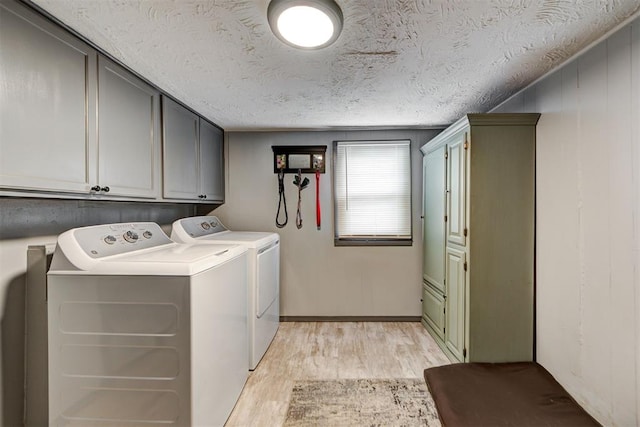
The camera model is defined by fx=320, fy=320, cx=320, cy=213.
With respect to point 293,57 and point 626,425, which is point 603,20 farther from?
point 626,425

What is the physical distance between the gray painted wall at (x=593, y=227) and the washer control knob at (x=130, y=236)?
2748mm

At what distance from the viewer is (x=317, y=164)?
12.1 feet

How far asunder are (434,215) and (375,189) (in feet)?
2.56

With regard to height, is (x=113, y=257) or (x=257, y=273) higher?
(x=113, y=257)

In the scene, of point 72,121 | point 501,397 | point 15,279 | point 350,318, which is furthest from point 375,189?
point 15,279

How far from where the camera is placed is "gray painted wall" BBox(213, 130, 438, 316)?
368 cm

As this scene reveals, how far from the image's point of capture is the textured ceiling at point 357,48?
4.69 feet

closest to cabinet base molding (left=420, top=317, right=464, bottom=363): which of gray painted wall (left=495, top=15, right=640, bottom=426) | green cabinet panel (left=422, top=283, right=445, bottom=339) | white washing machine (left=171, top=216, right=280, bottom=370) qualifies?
green cabinet panel (left=422, top=283, right=445, bottom=339)

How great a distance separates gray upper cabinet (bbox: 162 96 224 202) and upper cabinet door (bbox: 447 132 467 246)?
7.46 ft

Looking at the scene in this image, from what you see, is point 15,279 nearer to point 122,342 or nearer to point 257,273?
point 122,342

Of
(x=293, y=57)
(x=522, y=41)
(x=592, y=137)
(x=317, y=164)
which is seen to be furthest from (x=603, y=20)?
(x=317, y=164)

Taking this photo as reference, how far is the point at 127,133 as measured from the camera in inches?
79.1

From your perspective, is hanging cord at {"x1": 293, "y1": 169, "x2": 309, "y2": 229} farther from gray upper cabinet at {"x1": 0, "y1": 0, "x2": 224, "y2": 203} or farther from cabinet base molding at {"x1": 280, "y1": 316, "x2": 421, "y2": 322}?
gray upper cabinet at {"x1": 0, "y1": 0, "x2": 224, "y2": 203}

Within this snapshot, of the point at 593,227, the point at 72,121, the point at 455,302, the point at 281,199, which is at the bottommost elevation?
the point at 455,302
